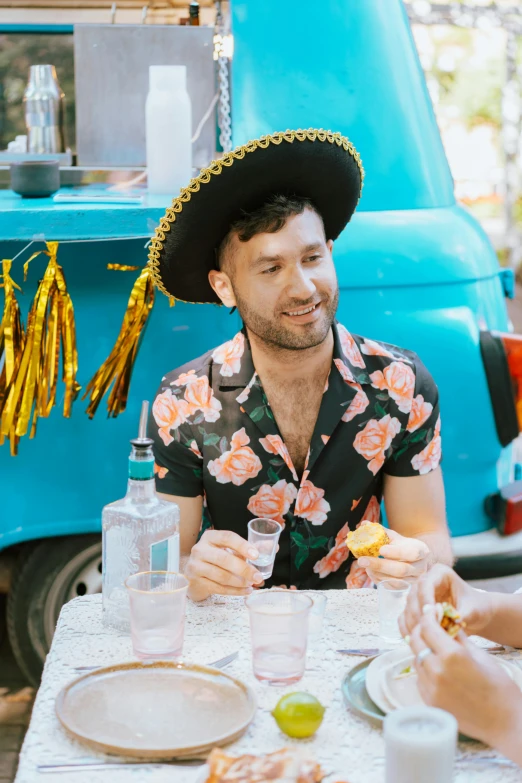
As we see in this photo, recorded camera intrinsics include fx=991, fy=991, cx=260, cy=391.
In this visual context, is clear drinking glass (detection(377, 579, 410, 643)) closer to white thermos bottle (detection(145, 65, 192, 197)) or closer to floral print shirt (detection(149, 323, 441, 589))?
floral print shirt (detection(149, 323, 441, 589))

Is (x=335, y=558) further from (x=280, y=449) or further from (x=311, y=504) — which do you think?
(x=280, y=449)

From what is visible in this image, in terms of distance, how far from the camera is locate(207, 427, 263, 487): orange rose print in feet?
8.02

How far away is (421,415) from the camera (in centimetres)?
248

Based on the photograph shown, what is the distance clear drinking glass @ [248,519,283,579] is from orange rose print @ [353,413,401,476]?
0.58 meters

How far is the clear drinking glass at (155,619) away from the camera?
1635mm

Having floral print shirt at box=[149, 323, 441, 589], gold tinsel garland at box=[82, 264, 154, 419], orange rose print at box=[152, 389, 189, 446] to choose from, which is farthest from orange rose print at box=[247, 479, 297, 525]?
gold tinsel garland at box=[82, 264, 154, 419]

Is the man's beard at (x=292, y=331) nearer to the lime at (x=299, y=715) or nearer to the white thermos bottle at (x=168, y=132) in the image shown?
the white thermos bottle at (x=168, y=132)

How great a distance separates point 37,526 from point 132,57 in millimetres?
1671

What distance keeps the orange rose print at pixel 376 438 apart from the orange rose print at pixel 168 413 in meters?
0.44

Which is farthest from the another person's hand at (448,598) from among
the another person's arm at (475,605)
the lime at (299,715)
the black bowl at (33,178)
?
the black bowl at (33,178)

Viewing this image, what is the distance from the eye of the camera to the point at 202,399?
2.49m

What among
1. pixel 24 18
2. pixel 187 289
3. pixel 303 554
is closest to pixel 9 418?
pixel 187 289

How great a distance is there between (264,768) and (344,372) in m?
1.30

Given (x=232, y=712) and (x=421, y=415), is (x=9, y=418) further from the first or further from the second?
(x=232, y=712)
